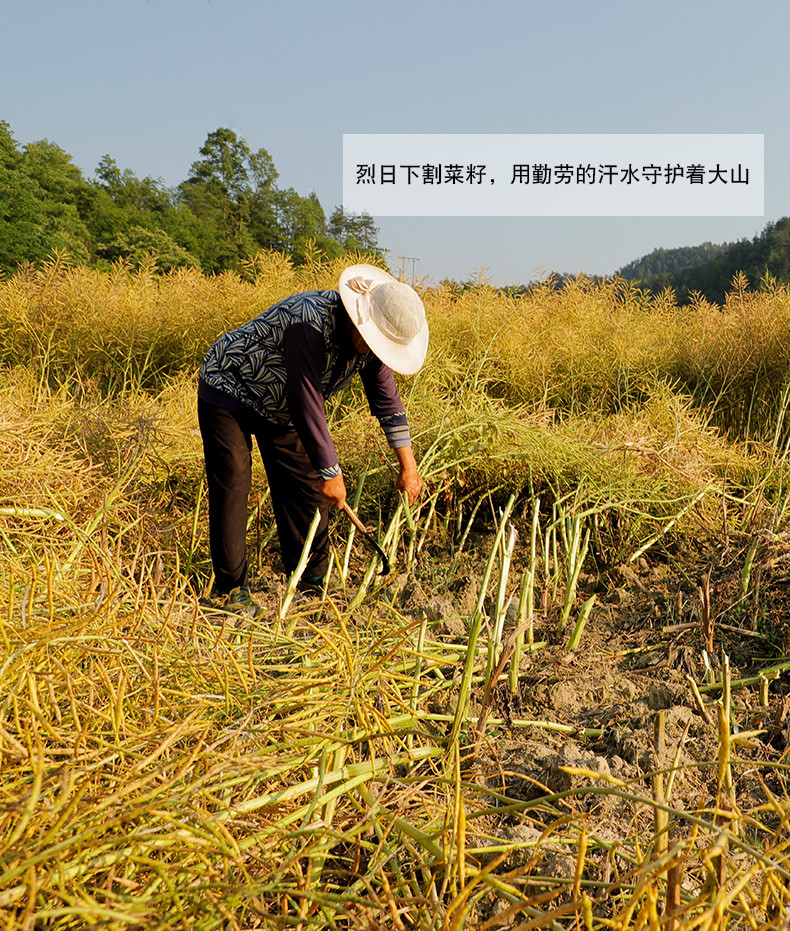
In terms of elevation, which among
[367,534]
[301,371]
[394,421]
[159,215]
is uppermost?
[159,215]

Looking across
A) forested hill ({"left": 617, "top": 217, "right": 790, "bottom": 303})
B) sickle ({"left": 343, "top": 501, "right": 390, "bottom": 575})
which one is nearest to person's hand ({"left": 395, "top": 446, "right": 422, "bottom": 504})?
sickle ({"left": 343, "top": 501, "right": 390, "bottom": 575})

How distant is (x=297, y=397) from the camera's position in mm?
2326

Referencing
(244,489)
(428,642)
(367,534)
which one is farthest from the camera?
(244,489)

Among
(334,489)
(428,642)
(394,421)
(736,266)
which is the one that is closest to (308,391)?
(334,489)

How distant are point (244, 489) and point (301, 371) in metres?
0.63

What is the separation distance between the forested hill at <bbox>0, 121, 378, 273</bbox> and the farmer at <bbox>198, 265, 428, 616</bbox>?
24.6ft

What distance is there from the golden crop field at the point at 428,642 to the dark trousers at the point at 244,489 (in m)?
0.18

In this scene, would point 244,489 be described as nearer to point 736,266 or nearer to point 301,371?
point 301,371

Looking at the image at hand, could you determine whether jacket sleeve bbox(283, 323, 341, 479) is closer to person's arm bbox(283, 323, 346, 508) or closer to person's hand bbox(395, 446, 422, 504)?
person's arm bbox(283, 323, 346, 508)

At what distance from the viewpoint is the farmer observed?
7.68 ft

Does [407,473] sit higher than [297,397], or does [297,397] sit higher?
[297,397]

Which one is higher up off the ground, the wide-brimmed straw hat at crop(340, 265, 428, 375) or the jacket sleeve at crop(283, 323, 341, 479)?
the wide-brimmed straw hat at crop(340, 265, 428, 375)

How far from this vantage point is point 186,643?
1481 millimetres

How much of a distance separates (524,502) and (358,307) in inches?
57.5
